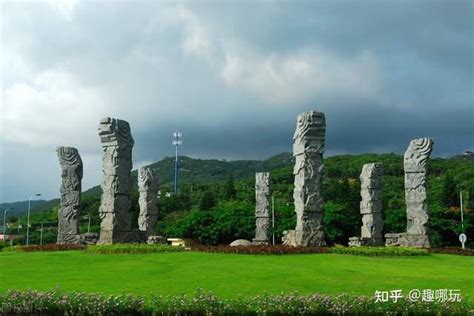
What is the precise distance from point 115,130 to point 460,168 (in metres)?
52.3

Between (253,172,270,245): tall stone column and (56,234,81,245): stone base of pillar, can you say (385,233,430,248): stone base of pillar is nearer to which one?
(253,172,270,245): tall stone column

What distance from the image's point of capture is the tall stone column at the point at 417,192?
79.7 feet

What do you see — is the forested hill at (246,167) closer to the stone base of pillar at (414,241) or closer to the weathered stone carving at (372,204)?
the weathered stone carving at (372,204)

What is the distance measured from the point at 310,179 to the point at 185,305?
12216 millimetres

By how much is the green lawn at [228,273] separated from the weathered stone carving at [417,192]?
6738 mm

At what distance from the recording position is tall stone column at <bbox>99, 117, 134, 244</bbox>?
20203mm

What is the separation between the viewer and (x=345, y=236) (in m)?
34.6

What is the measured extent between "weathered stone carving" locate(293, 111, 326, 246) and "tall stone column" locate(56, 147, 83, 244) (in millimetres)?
10799

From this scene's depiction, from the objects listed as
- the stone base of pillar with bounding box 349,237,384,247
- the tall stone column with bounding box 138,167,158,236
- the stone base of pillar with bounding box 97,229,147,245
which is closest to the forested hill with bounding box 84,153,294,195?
the tall stone column with bounding box 138,167,158,236

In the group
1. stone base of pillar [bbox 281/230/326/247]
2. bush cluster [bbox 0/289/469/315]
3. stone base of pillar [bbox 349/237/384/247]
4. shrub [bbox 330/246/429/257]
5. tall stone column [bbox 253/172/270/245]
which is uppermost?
tall stone column [bbox 253/172/270/245]

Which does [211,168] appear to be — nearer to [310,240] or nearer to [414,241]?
[414,241]

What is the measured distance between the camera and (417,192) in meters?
24.5

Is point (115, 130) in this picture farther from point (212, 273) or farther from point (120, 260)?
A: point (212, 273)

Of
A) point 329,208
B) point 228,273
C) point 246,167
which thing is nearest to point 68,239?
point 228,273
